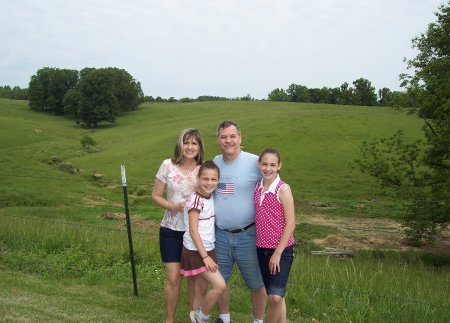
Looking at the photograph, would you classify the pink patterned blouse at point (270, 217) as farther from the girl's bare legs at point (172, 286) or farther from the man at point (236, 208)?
the girl's bare legs at point (172, 286)

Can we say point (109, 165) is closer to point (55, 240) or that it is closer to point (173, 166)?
point (55, 240)

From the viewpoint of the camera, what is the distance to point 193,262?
200 inches

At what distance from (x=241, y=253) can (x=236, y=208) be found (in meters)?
0.48

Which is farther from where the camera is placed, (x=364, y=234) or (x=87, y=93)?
(x=87, y=93)

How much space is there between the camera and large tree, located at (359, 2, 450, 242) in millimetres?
17609

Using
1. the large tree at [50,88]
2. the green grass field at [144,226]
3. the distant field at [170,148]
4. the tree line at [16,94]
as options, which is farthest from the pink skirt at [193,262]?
the tree line at [16,94]

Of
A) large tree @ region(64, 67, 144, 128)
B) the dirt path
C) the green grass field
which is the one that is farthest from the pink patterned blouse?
large tree @ region(64, 67, 144, 128)

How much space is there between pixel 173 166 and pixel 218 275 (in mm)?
1242

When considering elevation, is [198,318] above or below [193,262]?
below

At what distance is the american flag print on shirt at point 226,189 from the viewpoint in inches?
195

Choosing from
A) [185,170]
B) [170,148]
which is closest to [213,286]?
[185,170]

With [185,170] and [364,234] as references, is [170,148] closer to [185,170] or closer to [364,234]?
[364,234]

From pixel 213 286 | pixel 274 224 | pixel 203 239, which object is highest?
pixel 274 224

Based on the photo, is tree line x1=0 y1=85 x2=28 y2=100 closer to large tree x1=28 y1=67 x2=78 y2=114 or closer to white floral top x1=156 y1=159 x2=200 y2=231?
large tree x1=28 y1=67 x2=78 y2=114
